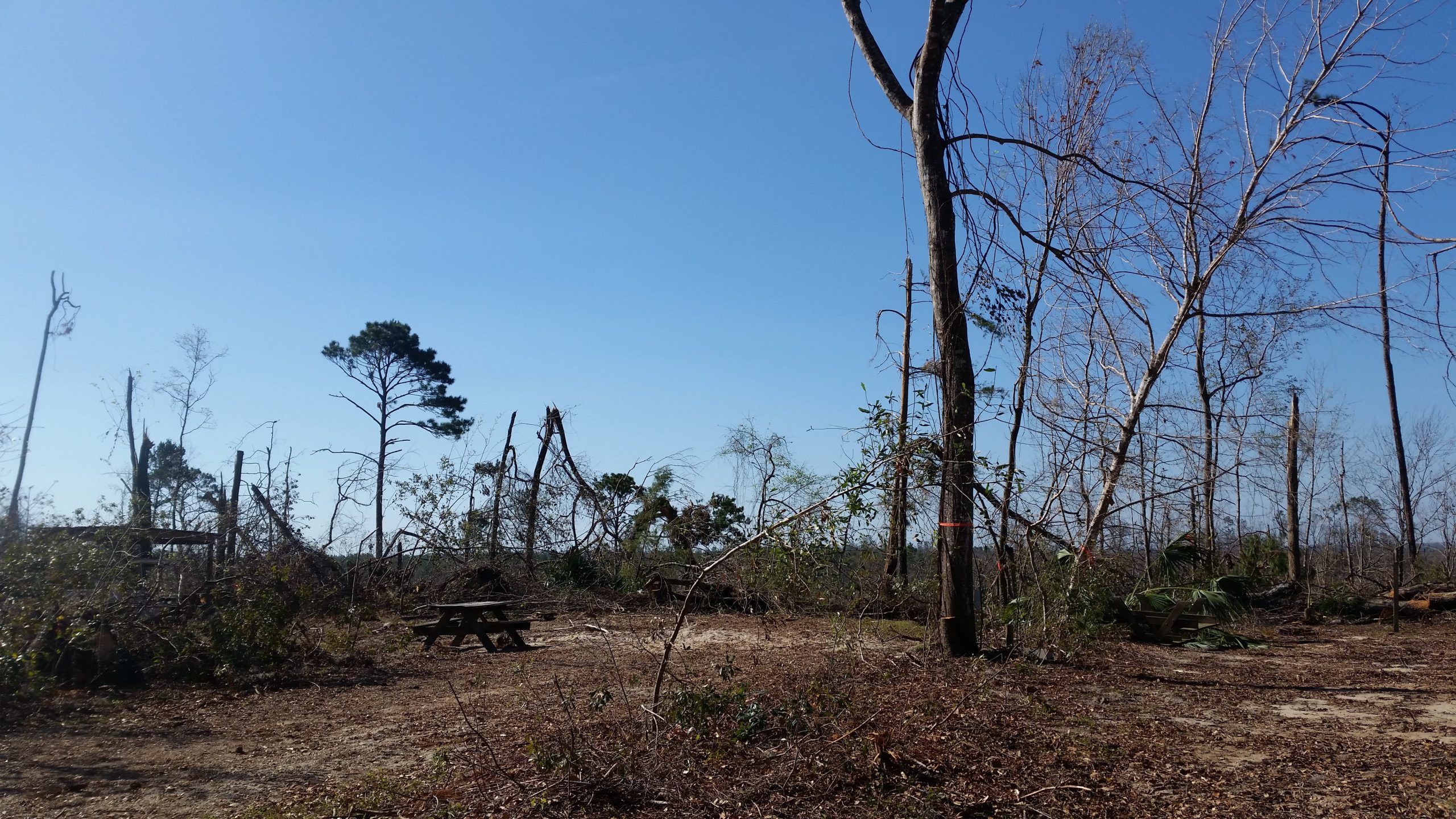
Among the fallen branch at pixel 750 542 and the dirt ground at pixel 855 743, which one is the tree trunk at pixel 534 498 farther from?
the fallen branch at pixel 750 542

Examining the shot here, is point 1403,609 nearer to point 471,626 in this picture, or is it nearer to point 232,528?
point 471,626

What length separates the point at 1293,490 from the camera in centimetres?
1938

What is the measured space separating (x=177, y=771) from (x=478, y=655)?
5.43 meters

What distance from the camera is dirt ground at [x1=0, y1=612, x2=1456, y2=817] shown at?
14.3 ft

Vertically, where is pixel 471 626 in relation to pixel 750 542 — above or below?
below

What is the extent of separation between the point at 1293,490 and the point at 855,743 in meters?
18.3

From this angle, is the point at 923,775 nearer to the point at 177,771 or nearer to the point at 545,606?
the point at 177,771

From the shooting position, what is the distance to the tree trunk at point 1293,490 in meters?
17.5

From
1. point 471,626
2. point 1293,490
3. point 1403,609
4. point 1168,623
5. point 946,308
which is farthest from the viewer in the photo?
point 1293,490

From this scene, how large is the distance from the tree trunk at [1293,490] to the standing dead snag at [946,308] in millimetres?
11965

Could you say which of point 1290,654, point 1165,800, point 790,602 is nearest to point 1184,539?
point 1290,654

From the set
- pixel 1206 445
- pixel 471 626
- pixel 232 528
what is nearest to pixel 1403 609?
pixel 1206 445

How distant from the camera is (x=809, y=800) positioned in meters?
4.32

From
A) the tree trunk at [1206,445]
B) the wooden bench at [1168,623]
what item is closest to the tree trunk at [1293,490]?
the tree trunk at [1206,445]
